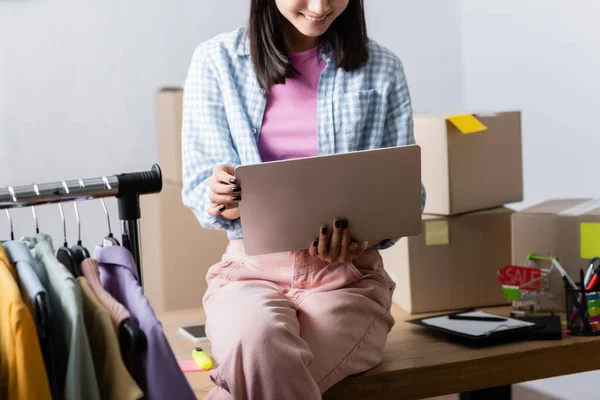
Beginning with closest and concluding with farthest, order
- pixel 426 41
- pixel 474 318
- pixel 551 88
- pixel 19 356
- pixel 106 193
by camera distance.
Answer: pixel 19 356 → pixel 106 193 → pixel 474 318 → pixel 551 88 → pixel 426 41

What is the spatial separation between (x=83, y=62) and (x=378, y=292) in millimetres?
1448

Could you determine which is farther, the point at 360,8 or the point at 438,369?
the point at 360,8

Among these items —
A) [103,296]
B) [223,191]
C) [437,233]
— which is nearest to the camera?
[103,296]

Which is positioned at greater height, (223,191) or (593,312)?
(223,191)

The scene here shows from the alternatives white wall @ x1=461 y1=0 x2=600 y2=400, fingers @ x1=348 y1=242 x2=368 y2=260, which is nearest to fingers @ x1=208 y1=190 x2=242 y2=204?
fingers @ x1=348 y1=242 x2=368 y2=260

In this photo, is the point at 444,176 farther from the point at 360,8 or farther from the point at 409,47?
the point at 409,47

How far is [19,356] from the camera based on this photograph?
33.4 inches

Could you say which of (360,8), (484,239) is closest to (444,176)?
(484,239)

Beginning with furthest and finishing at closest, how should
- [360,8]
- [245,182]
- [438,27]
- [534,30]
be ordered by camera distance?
[438,27] < [534,30] < [360,8] < [245,182]

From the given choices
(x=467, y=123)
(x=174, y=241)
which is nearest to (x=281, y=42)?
(x=467, y=123)

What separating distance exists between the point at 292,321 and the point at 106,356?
47cm

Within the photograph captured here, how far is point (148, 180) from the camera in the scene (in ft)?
3.89

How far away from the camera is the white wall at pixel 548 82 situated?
85.7 inches

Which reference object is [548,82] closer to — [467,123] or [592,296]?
[467,123]
